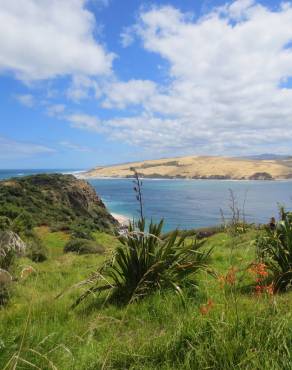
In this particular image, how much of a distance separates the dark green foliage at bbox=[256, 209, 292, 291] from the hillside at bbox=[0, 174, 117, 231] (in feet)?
67.8

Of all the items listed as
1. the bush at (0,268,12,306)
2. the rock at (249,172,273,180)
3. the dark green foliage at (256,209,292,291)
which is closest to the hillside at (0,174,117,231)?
the bush at (0,268,12,306)

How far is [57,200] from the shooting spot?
3931 cm

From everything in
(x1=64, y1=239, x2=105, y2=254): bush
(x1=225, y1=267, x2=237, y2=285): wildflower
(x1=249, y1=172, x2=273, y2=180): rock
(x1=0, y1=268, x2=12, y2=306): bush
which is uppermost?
(x1=225, y1=267, x2=237, y2=285): wildflower

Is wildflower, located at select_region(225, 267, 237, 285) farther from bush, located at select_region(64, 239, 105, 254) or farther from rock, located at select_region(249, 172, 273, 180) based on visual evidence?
rock, located at select_region(249, 172, 273, 180)

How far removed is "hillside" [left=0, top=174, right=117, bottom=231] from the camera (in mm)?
Answer: 32000

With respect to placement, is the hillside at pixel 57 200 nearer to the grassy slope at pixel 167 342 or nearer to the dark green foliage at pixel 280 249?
the dark green foliage at pixel 280 249

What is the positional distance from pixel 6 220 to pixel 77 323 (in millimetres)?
14144

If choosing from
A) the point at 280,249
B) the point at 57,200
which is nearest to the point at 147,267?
the point at 280,249

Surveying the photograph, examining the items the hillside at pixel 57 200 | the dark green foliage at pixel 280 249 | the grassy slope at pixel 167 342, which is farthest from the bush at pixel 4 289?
the hillside at pixel 57 200

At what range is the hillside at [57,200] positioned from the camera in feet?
105

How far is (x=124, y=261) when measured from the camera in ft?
19.7

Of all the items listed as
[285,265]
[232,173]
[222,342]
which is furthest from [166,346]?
[232,173]

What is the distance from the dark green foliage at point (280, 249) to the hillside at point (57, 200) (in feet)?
67.8

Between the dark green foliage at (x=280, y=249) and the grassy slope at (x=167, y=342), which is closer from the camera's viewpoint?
the grassy slope at (x=167, y=342)
